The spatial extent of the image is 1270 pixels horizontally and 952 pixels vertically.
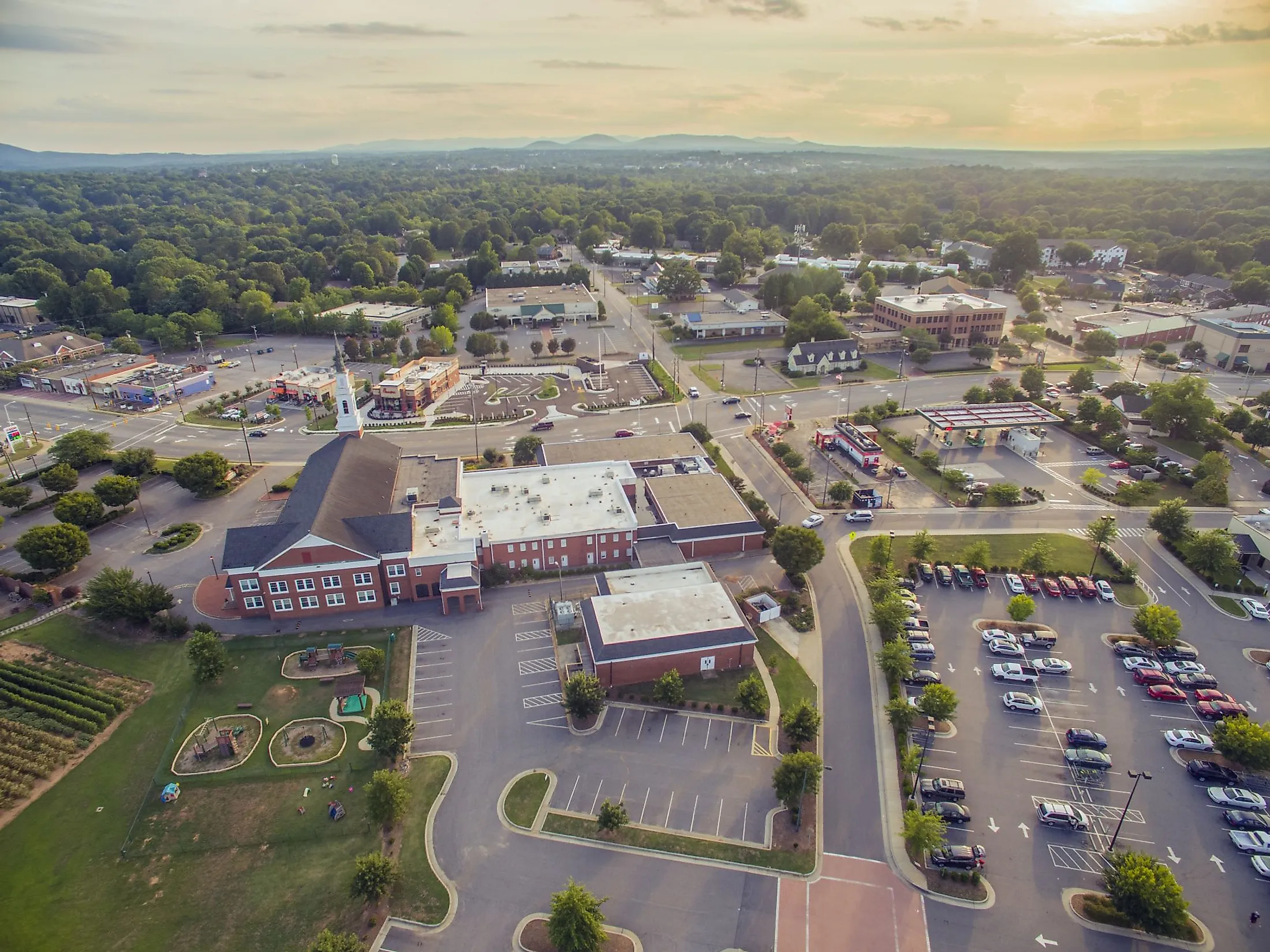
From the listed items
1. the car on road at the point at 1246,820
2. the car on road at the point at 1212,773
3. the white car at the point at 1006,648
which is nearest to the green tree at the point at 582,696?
the white car at the point at 1006,648

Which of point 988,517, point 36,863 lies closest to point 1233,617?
point 988,517

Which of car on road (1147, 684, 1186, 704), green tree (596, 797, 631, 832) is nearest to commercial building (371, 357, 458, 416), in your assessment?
green tree (596, 797, 631, 832)

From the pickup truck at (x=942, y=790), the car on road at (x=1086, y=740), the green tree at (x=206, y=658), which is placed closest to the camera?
the pickup truck at (x=942, y=790)

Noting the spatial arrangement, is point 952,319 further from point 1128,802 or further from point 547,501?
point 1128,802

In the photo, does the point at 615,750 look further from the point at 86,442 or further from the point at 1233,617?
the point at 86,442

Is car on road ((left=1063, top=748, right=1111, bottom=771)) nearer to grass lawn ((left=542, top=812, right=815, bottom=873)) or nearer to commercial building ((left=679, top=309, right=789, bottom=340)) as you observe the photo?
grass lawn ((left=542, top=812, right=815, bottom=873))

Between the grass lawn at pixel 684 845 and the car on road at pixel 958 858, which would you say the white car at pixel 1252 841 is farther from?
the grass lawn at pixel 684 845
